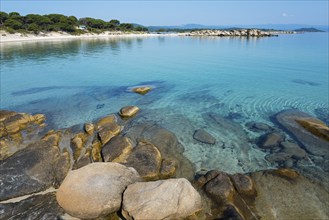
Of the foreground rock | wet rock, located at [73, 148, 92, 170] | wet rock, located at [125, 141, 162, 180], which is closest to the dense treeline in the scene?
wet rock, located at [73, 148, 92, 170]

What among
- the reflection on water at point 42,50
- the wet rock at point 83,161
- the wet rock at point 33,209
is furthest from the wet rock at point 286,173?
the reflection on water at point 42,50

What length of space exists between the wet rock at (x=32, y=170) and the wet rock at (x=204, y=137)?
5927 mm

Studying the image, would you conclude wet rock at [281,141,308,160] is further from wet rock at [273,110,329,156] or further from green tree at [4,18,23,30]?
green tree at [4,18,23,30]

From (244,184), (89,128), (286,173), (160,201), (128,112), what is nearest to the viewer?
(160,201)

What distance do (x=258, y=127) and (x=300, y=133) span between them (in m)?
1.93

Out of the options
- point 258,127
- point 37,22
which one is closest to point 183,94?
point 258,127

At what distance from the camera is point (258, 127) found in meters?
12.0

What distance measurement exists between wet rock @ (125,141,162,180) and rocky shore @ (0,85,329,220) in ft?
0.12

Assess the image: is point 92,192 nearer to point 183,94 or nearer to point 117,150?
point 117,150

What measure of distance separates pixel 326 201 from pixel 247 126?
5.60m

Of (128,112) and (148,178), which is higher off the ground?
(128,112)

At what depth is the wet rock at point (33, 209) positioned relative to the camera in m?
6.12

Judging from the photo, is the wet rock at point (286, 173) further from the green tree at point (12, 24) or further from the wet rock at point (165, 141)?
the green tree at point (12, 24)

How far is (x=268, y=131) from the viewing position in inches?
454
